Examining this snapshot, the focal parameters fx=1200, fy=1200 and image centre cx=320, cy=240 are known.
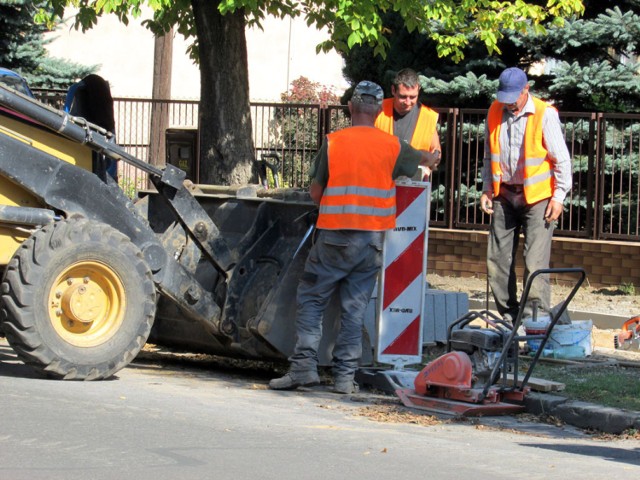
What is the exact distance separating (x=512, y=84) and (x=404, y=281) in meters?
1.90

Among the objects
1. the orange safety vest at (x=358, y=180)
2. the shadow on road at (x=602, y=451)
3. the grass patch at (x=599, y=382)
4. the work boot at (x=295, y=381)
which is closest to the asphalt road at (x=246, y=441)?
the shadow on road at (x=602, y=451)

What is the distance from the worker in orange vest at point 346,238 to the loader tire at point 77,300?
1.02 metres

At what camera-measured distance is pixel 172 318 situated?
888 cm

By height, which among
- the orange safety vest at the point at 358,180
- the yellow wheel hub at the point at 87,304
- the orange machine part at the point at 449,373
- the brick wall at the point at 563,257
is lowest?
the orange machine part at the point at 449,373

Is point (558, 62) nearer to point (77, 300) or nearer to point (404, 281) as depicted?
point (404, 281)

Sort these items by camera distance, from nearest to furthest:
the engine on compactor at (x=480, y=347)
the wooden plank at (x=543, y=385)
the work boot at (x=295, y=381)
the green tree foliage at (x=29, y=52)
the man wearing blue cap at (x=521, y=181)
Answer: the engine on compactor at (x=480, y=347), the wooden plank at (x=543, y=385), the work boot at (x=295, y=381), the man wearing blue cap at (x=521, y=181), the green tree foliage at (x=29, y=52)

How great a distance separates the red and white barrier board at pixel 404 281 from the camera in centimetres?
828

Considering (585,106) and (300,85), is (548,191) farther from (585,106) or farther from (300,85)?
(300,85)

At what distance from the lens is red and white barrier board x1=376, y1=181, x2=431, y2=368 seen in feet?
27.2

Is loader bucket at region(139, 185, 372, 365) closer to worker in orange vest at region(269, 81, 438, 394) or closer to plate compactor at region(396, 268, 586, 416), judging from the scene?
worker in orange vest at region(269, 81, 438, 394)

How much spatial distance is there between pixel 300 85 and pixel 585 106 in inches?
662

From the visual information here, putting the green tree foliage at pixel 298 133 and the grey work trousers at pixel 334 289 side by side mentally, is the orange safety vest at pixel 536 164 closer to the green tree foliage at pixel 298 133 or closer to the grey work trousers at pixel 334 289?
the grey work trousers at pixel 334 289

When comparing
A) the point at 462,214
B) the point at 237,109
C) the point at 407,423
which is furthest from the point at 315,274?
the point at 462,214

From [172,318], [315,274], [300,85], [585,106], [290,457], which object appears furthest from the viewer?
[300,85]
